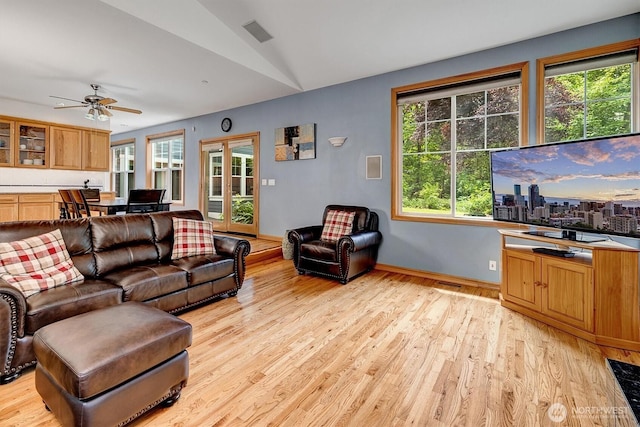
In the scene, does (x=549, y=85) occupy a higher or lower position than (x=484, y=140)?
higher

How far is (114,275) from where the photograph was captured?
2.60 meters

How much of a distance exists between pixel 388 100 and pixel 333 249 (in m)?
2.27

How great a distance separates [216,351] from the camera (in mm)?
2246

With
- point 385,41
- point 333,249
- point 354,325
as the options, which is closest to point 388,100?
point 385,41

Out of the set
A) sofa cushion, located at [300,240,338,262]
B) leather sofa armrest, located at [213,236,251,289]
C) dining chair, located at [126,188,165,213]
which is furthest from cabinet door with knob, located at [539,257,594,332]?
dining chair, located at [126,188,165,213]

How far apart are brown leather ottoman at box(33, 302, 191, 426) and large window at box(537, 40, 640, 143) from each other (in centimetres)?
397

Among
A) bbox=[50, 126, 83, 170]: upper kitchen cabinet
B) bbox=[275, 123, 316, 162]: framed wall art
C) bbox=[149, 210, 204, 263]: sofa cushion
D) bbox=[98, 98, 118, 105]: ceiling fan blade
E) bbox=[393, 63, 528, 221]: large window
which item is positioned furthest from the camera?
bbox=[50, 126, 83, 170]: upper kitchen cabinet

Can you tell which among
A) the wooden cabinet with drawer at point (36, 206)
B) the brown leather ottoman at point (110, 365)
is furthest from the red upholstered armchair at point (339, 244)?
the wooden cabinet with drawer at point (36, 206)

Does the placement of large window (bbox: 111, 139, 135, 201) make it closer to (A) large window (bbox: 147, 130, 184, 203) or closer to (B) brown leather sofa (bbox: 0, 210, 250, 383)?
(A) large window (bbox: 147, 130, 184, 203)

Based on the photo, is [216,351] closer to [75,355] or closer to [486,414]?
[75,355]

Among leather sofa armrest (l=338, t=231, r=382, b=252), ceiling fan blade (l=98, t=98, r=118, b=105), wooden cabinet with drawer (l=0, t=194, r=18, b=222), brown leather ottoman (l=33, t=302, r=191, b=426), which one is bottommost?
brown leather ottoman (l=33, t=302, r=191, b=426)

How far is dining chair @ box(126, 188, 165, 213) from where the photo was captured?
4258 mm

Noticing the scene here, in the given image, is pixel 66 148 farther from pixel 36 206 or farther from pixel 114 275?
pixel 114 275

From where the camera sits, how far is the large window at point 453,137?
3.63 meters
